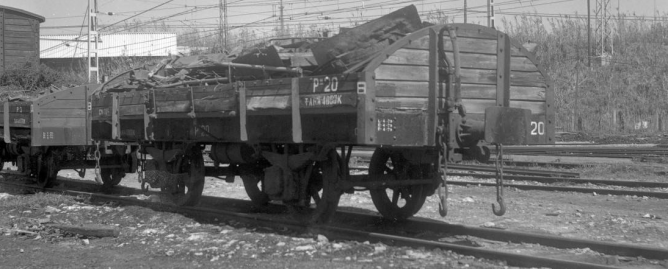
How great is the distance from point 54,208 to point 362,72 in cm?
709

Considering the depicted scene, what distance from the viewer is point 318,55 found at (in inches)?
331

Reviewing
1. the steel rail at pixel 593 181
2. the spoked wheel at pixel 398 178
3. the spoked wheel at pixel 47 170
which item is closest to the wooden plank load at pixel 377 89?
the spoked wheel at pixel 398 178

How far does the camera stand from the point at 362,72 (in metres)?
7.25

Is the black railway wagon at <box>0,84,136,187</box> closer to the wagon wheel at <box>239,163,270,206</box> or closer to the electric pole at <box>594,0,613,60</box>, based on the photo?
the wagon wheel at <box>239,163,270,206</box>

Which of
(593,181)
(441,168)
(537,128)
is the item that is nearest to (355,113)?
(441,168)

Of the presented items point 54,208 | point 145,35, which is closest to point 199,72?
point 54,208

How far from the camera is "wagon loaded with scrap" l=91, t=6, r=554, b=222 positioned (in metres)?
7.56

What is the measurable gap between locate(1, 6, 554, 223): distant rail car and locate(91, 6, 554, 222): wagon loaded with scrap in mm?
14

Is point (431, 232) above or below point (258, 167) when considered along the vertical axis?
below

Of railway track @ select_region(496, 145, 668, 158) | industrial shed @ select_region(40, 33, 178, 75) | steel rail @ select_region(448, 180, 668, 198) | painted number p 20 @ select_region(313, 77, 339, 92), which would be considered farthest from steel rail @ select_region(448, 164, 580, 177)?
industrial shed @ select_region(40, 33, 178, 75)

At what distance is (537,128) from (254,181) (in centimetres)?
428

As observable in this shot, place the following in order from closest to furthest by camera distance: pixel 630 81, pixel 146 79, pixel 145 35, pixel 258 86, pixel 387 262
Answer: pixel 387 262 → pixel 258 86 → pixel 146 79 → pixel 630 81 → pixel 145 35

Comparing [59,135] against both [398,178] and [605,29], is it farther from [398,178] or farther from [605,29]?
[605,29]

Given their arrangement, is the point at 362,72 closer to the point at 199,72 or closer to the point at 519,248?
the point at 519,248
